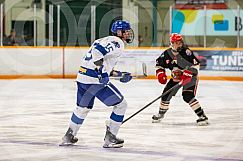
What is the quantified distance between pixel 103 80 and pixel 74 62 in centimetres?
1297

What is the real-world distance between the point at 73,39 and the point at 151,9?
15.7 feet

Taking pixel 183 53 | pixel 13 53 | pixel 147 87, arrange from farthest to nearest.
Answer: pixel 13 53 → pixel 147 87 → pixel 183 53

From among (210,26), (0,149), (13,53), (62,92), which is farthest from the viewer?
(210,26)

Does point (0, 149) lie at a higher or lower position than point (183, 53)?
lower

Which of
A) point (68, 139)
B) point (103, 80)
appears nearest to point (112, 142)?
point (68, 139)

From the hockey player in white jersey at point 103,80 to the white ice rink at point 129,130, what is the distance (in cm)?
22

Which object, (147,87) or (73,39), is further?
(73,39)

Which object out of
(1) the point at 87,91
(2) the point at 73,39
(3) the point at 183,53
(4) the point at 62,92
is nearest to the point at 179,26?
(2) the point at 73,39

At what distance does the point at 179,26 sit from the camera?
72.2 ft

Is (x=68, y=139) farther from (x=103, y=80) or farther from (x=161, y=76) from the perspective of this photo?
(x=161, y=76)

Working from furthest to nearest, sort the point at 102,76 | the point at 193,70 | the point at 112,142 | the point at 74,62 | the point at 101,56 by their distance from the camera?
the point at 74,62 < the point at 193,70 < the point at 112,142 < the point at 102,76 < the point at 101,56

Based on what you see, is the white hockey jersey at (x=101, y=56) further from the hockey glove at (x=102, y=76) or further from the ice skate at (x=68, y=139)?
the ice skate at (x=68, y=139)

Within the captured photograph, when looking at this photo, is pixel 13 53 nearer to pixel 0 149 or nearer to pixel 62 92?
pixel 62 92

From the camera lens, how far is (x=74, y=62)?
67.3 ft
